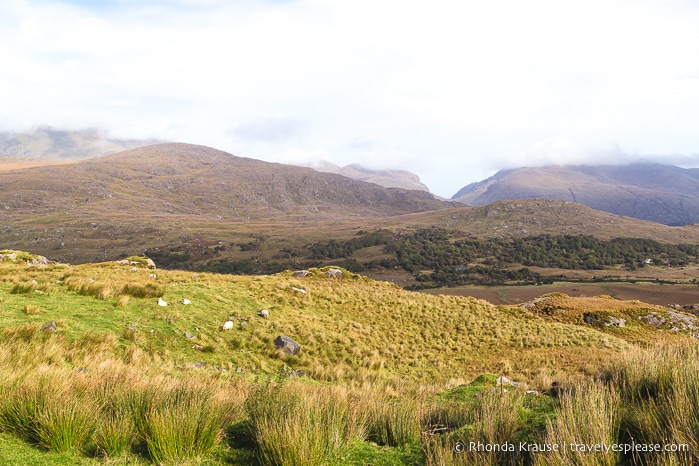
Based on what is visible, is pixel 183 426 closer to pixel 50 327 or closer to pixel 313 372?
pixel 313 372

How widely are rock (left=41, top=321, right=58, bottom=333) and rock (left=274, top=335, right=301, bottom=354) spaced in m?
7.21

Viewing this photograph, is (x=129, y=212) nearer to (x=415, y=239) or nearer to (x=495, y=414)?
(x=415, y=239)

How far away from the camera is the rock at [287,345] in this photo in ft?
48.9


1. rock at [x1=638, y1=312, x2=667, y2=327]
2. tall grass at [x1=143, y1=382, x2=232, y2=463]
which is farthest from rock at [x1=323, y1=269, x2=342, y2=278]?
tall grass at [x1=143, y1=382, x2=232, y2=463]

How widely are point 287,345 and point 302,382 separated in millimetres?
4619

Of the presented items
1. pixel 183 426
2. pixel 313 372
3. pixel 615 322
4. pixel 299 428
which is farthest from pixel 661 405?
pixel 615 322

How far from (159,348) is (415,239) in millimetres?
127438

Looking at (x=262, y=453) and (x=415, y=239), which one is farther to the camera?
(x=415, y=239)

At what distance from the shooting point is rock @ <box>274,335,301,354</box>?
587 inches

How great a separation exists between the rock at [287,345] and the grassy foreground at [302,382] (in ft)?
1.18

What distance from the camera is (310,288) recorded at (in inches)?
984

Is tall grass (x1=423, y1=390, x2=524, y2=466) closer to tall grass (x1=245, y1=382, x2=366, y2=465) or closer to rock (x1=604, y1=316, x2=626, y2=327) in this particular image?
tall grass (x1=245, y1=382, x2=366, y2=465)

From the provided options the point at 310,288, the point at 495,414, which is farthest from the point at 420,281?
the point at 495,414

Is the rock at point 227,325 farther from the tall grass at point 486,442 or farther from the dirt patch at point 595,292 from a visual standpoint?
the dirt patch at point 595,292
